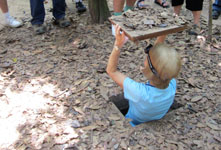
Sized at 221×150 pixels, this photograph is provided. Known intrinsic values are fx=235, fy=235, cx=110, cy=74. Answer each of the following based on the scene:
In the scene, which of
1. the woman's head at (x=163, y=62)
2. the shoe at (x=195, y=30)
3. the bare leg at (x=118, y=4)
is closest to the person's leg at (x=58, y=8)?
the bare leg at (x=118, y=4)

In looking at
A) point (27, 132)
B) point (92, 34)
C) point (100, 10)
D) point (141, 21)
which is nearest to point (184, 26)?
point (141, 21)

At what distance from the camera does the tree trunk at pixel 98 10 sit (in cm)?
447

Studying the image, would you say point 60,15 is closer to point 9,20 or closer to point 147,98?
point 9,20

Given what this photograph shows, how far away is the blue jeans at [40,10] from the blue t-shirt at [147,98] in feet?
8.82

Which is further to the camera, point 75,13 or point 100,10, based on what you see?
point 75,13

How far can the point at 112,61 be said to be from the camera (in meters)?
2.15

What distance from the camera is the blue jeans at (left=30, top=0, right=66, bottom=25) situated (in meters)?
4.09

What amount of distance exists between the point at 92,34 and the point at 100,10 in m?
0.59

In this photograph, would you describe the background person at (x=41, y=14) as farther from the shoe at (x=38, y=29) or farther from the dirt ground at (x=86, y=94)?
the dirt ground at (x=86, y=94)

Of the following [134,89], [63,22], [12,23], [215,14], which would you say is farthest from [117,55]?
[215,14]

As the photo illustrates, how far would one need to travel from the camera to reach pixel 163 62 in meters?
1.91

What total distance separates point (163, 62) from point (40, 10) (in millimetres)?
3006

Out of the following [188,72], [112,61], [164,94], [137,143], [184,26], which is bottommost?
[137,143]

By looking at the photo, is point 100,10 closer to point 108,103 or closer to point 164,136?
point 108,103
